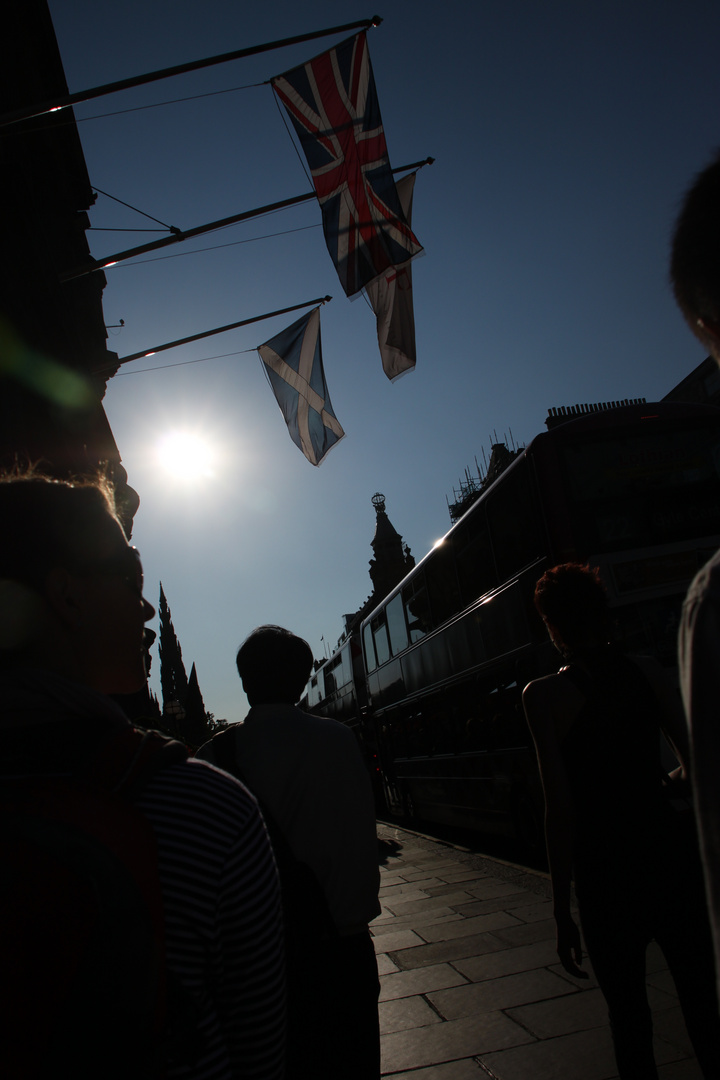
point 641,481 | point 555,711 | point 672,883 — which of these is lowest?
point 672,883

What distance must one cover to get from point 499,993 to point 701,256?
4.44 m

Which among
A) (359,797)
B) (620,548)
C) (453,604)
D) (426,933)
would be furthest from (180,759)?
(453,604)

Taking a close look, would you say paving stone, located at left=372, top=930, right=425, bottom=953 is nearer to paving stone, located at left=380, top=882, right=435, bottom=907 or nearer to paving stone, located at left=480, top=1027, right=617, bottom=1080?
paving stone, located at left=380, top=882, right=435, bottom=907

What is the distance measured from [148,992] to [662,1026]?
11.4 feet

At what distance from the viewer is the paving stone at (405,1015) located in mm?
3814

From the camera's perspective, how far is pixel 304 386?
9266mm

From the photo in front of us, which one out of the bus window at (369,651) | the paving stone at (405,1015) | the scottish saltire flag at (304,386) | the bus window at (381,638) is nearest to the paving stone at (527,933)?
the paving stone at (405,1015)

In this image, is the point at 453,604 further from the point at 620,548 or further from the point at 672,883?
the point at 672,883

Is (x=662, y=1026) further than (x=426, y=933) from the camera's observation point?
No

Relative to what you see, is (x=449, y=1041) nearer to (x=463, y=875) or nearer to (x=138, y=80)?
(x=463, y=875)

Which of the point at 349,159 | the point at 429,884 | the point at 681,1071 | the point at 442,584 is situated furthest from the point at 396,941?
the point at 349,159

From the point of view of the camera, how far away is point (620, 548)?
262 inches

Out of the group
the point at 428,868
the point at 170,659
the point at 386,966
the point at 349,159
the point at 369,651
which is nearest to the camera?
the point at 386,966

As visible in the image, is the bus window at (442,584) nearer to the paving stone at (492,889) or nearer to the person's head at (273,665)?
the paving stone at (492,889)
